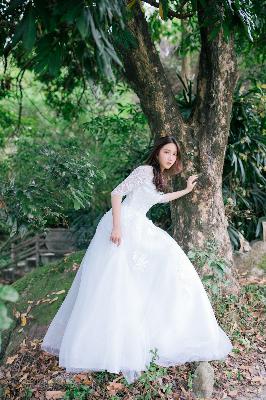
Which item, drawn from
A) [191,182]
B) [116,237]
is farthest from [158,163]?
[116,237]

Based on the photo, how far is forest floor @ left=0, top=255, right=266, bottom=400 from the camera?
3.78 m

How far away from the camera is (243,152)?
6426mm

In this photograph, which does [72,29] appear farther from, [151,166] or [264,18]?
[264,18]

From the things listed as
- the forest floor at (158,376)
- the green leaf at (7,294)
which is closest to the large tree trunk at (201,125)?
the forest floor at (158,376)

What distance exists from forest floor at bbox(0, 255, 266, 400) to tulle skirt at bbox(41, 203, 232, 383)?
0.25 metres

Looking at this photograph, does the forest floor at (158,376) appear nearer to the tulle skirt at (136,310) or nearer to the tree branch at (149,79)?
the tulle skirt at (136,310)

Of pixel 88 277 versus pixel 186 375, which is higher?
pixel 88 277

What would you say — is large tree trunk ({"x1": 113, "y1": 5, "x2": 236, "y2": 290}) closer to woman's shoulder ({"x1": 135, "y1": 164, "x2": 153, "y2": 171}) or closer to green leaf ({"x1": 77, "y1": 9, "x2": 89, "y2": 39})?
woman's shoulder ({"x1": 135, "y1": 164, "x2": 153, "y2": 171})

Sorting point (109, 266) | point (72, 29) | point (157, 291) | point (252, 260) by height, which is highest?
point (72, 29)

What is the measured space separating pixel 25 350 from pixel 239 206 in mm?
3492

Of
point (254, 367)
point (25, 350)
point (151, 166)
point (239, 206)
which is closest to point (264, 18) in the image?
point (151, 166)

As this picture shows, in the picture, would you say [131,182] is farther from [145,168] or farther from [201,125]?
[201,125]

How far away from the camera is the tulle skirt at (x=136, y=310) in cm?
340

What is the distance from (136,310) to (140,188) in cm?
98
